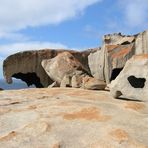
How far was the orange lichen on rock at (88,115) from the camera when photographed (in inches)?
343

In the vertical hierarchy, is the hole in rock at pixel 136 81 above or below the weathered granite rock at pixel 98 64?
below

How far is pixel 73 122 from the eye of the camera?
8.45 metres

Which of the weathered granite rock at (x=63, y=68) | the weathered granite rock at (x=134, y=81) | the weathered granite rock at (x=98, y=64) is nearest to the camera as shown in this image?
the weathered granite rock at (x=134, y=81)

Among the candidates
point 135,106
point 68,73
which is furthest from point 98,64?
point 135,106

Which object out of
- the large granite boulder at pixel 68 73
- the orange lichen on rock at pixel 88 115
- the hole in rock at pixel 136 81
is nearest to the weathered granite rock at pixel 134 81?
the hole in rock at pixel 136 81

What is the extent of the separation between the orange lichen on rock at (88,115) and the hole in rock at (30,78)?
16.2m

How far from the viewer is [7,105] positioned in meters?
10.5

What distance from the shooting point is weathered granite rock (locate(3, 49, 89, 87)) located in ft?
79.2

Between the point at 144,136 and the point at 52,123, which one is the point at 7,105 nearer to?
the point at 52,123

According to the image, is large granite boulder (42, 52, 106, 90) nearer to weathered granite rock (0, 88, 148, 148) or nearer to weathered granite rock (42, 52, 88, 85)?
weathered granite rock (42, 52, 88, 85)

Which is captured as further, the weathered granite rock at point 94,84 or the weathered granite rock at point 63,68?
the weathered granite rock at point 63,68

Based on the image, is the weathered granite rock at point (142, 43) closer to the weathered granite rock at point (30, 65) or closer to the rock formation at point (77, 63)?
the rock formation at point (77, 63)

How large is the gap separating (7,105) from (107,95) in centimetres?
304

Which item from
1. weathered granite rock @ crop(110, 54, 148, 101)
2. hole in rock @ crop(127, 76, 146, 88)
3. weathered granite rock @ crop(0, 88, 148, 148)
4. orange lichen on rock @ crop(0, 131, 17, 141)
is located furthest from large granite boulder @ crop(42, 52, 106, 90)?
orange lichen on rock @ crop(0, 131, 17, 141)
